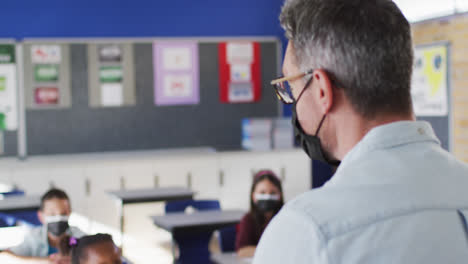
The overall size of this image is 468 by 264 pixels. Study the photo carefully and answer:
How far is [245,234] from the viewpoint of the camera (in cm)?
419

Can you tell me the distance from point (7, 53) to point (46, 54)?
0.39 metres

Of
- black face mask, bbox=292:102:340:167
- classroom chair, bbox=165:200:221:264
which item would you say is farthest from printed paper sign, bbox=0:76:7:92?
black face mask, bbox=292:102:340:167

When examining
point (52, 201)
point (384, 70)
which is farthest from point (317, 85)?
point (52, 201)

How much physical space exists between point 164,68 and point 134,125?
28.3 inches

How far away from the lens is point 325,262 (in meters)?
0.72

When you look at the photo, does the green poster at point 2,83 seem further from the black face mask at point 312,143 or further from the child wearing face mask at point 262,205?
the black face mask at point 312,143

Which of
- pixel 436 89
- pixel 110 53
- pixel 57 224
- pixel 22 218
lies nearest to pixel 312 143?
pixel 57 224

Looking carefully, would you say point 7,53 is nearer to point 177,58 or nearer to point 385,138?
point 177,58

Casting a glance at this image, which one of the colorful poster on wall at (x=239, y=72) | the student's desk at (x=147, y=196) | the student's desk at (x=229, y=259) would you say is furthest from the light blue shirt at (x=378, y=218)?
the colorful poster on wall at (x=239, y=72)

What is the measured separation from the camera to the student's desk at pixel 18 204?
5.11m

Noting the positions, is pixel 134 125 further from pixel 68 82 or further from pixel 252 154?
pixel 252 154

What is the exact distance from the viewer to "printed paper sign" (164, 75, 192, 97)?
738 cm

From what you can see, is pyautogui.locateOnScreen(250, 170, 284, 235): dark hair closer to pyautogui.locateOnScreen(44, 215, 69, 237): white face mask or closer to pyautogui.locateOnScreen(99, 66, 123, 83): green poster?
pyautogui.locateOnScreen(44, 215, 69, 237): white face mask

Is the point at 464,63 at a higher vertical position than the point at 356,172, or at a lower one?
→ higher
